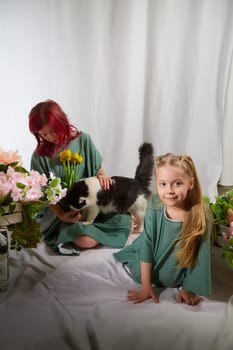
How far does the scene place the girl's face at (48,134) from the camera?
1335mm

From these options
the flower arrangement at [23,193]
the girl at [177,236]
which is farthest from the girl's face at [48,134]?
the girl at [177,236]

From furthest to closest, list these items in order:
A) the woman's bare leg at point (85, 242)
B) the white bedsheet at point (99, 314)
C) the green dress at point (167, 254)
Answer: the woman's bare leg at point (85, 242) → the green dress at point (167, 254) → the white bedsheet at point (99, 314)

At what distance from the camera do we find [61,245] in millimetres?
1442

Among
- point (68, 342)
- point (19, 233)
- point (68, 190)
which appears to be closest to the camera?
point (68, 342)

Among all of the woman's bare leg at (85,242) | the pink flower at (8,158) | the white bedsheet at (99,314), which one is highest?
the pink flower at (8,158)

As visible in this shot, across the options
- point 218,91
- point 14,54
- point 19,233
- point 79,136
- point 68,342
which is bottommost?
point 68,342

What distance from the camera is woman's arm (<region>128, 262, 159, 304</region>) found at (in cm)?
117

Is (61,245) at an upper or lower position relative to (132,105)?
lower

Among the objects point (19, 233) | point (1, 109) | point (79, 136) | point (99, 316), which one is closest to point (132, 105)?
point (79, 136)

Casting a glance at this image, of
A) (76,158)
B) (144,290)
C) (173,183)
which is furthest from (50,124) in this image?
(144,290)

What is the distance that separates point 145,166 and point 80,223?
1.00 feet

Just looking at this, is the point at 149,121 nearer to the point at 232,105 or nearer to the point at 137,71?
the point at 137,71

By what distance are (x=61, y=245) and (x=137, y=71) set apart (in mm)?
685

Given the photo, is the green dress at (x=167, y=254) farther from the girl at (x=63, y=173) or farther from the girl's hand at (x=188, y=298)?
the girl at (x=63, y=173)
